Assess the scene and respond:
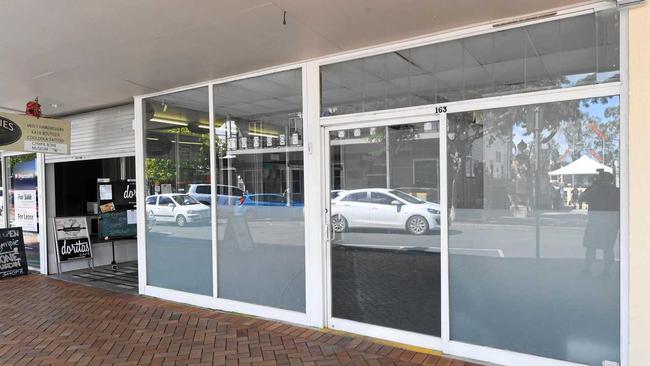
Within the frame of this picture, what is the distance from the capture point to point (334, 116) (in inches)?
168

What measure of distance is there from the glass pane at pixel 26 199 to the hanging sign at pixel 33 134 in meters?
2.22

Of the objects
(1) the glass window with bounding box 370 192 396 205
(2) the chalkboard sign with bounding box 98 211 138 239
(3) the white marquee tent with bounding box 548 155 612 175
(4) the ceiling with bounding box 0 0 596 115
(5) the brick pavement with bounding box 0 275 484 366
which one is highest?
(4) the ceiling with bounding box 0 0 596 115

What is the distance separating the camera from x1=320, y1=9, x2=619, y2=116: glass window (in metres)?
3.11

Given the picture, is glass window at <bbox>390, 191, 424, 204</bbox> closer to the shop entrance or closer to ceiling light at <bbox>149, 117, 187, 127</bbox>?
ceiling light at <bbox>149, 117, 187, 127</bbox>

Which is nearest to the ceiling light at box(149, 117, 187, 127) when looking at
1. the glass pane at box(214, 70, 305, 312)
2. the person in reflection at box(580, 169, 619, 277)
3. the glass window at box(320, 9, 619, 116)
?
the glass pane at box(214, 70, 305, 312)

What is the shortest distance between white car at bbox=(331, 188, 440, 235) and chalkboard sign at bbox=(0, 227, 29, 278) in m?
6.25

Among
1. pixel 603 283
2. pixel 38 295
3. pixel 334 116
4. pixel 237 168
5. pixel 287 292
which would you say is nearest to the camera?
pixel 603 283

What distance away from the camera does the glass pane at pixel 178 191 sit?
5.25 m

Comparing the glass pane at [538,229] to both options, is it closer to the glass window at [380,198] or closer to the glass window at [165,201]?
the glass window at [380,198]

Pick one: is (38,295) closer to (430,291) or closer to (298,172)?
(298,172)
